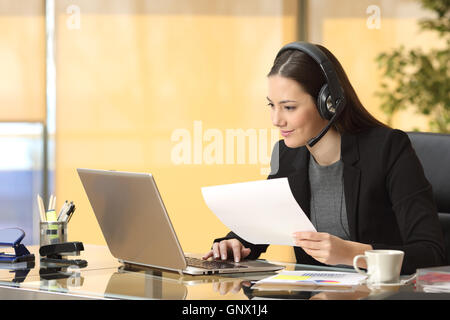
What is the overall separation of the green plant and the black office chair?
1900 millimetres

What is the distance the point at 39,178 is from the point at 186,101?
0.86 m

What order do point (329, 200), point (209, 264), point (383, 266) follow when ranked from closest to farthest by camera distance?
point (383, 266) → point (209, 264) → point (329, 200)

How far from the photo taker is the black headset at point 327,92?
1787 mm

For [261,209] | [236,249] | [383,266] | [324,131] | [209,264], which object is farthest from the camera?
[324,131]

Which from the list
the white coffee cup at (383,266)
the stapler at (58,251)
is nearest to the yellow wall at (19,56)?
the stapler at (58,251)

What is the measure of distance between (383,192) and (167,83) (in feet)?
7.10

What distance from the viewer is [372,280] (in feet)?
4.49

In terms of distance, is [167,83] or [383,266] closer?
[383,266]

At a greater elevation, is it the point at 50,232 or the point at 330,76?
the point at 330,76

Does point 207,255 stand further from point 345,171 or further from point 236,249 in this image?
point 345,171

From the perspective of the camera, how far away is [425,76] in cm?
A: 375

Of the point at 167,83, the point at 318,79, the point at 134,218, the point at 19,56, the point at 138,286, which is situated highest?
the point at 19,56

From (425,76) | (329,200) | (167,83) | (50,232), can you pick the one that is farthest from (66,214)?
(425,76)
